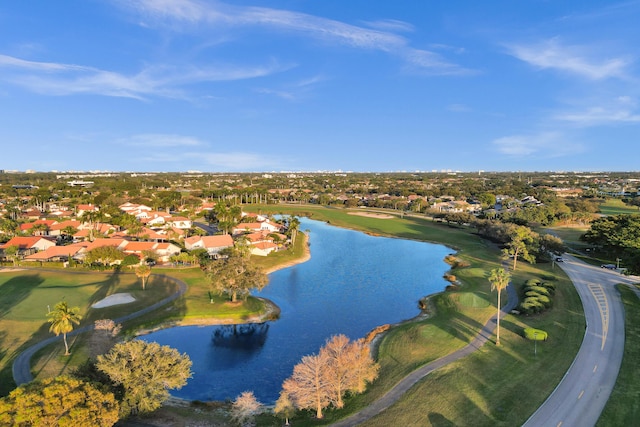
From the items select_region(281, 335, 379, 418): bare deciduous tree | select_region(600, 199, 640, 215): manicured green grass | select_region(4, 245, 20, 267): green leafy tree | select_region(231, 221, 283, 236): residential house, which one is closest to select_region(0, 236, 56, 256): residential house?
select_region(4, 245, 20, 267): green leafy tree

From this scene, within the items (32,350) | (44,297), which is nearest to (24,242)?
(44,297)

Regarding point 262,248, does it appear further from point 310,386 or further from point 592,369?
point 592,369

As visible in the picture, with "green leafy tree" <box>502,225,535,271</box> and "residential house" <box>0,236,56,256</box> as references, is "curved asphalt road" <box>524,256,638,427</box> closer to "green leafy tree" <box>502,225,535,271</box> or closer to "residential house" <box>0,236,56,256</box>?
"green leafy tree" <box>502,225,535,271</box>

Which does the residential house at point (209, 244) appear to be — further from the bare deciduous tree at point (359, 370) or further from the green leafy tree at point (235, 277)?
the bare deciduous tree at point (359, 370)

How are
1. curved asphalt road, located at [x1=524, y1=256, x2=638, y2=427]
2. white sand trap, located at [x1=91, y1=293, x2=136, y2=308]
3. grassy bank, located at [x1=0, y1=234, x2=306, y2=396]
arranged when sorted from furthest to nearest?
white sand trap, located at [x1=91, y1=293, x2=136, y2=308] → grassy bank, located at [x1=0, y1=234, x2=306, y2=396] → curved asphalt road, located at [x1=524, y1=256, x2=638, y2=427]

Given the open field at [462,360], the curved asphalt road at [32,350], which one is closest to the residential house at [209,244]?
the open field at [462,360]
